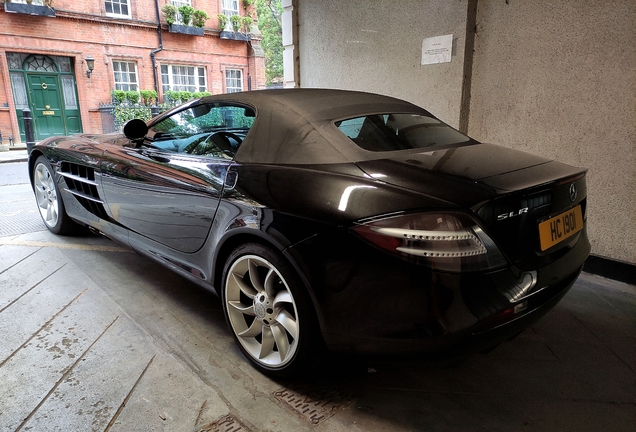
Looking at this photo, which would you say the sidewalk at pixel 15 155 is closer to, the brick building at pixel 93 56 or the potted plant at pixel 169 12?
the brick building at pixel 93 56

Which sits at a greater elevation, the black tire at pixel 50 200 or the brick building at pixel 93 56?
the brick building at pixel 93 56

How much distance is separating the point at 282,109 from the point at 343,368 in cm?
130

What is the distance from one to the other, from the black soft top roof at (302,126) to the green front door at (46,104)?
1502 cm

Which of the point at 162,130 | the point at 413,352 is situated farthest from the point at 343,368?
the point at 162,130

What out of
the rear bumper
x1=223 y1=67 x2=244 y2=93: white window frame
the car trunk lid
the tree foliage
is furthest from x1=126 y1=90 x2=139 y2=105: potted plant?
the tree foliage

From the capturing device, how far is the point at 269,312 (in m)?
1.90

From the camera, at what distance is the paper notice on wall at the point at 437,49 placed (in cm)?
386

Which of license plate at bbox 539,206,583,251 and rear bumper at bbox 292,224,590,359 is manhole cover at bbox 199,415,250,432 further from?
license plate at bbox 539,206,583,251

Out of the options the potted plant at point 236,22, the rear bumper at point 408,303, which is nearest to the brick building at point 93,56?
the potted plant at point 236,22

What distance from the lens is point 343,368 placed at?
2061 millimetres

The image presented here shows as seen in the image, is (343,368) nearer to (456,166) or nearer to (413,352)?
(413,352)

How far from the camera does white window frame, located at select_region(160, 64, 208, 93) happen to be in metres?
17.3

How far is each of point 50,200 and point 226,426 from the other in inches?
129

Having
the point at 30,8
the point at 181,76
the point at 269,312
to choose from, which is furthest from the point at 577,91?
the point at 181,76
